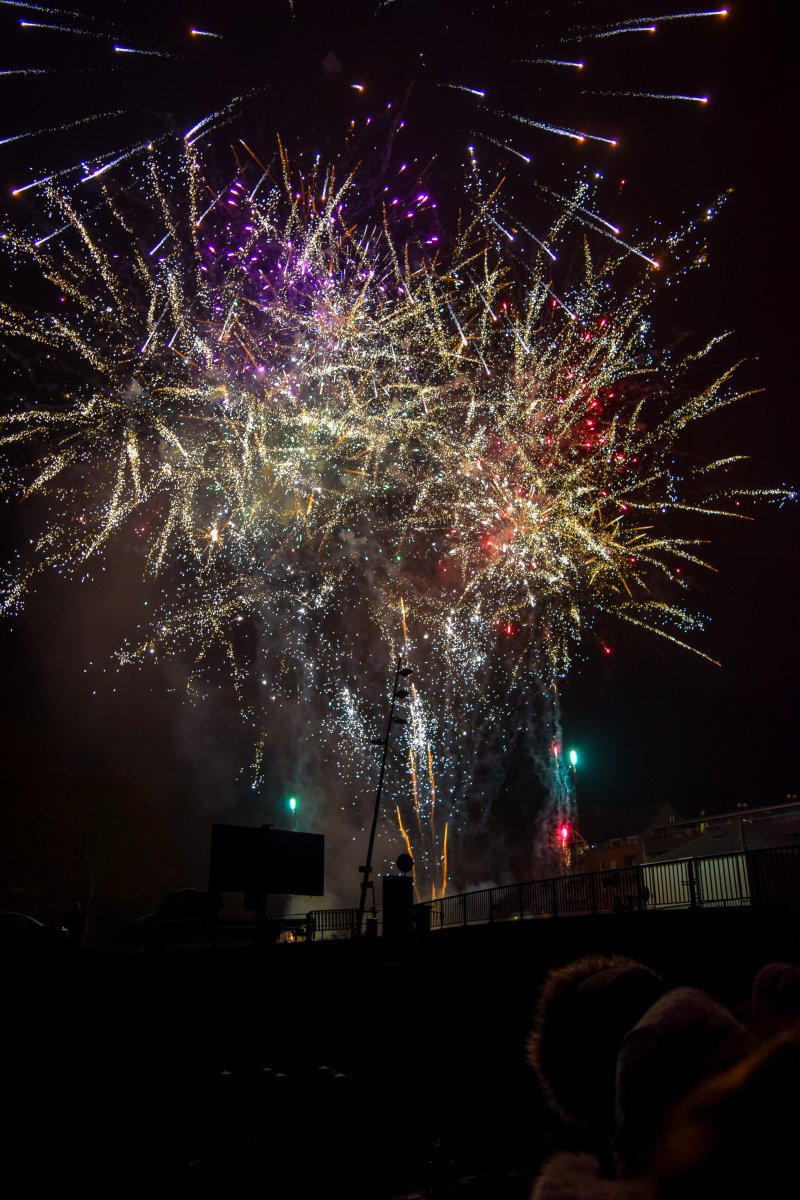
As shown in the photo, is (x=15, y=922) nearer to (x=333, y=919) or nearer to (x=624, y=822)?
(x=333, y=919)

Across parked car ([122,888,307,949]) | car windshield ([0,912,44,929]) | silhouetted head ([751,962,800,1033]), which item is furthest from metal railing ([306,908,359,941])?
silhouetted head ([751,962,800,1033])

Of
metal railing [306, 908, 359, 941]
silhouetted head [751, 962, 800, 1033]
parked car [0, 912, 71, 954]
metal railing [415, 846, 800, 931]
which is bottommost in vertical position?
metal railing [306, 908, 359, 941]

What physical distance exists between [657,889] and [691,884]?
1.13 m

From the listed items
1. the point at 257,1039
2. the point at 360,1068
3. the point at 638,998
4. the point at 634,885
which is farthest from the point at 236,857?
the point at 638,998

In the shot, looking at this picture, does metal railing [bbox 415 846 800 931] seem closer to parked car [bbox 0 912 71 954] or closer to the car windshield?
parked car [bbox 0 912 71 954]

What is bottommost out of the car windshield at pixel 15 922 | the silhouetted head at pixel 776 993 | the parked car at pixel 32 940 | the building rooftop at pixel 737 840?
the parked car at pixel 32 940

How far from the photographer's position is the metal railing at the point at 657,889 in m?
12.7

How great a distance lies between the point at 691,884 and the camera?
14438 mm

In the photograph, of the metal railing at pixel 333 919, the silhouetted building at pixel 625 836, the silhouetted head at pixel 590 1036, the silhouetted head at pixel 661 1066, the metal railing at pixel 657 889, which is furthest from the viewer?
the silhouetted building at pixel 625 836

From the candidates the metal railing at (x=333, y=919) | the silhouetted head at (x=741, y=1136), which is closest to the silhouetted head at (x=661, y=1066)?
the silhouetted head at (x=741, y=1136)

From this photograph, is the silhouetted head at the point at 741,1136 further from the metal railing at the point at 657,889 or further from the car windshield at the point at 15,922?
the car windshield at the point at 15,922

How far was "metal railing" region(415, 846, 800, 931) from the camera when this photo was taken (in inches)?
499

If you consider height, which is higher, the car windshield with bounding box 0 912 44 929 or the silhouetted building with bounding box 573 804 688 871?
the silhouetted building with bounding box 573 804 688 871

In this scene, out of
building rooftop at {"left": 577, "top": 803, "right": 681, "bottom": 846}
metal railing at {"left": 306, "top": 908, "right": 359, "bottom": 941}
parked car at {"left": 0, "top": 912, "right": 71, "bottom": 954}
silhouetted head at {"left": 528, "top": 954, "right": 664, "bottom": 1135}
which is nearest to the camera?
silhouetted head at {"left": 528, "top": 954, "right": 664, "bottom": 1135}
